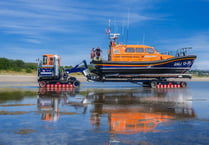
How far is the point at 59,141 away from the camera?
16.2ft

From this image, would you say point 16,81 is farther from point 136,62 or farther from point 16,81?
point 136,62

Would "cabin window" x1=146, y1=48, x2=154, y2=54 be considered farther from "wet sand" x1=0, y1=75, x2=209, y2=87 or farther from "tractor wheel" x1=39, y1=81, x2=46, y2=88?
"wet sand" x1=0, y1=75, x2=209, y2=87

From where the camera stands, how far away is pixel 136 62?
21.9m

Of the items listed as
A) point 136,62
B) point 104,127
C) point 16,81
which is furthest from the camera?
point 16,81

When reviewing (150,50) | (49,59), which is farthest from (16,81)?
(150,50)

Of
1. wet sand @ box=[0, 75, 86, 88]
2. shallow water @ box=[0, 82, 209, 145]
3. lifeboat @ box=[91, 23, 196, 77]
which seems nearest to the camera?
shallow water @ box=[0, 82, 209, 145]

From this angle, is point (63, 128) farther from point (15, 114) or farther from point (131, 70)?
point (131, 70)

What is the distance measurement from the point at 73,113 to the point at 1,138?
3.28 meters

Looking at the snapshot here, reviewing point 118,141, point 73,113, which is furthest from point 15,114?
point 118,141

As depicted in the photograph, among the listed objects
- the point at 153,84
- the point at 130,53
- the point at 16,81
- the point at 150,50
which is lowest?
the point at 16,81

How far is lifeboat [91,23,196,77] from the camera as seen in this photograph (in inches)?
860

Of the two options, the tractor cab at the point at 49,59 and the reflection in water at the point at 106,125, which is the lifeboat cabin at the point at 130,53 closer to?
the tractor cab at the point at 49,59

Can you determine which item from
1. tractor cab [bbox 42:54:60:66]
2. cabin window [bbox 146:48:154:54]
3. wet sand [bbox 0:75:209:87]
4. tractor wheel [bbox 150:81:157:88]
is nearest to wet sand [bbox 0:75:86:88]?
wet sand [bbox 0:75:209:87]

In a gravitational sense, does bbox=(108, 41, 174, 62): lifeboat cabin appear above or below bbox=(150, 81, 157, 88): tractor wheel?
above
